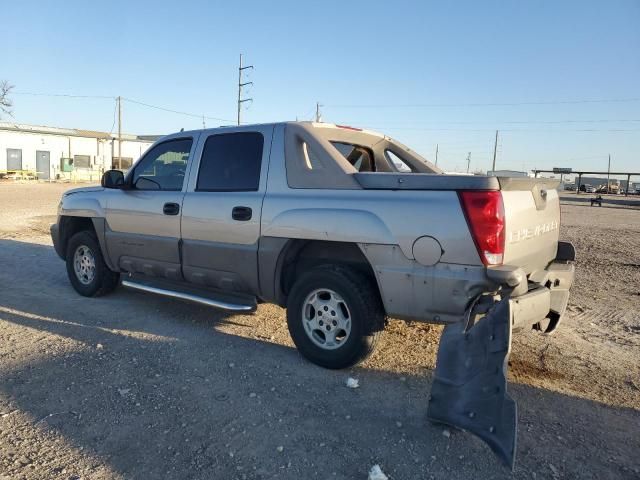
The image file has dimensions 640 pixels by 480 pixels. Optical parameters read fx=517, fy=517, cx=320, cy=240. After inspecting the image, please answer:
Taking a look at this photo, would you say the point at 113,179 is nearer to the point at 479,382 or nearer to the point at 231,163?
the point at 231,163

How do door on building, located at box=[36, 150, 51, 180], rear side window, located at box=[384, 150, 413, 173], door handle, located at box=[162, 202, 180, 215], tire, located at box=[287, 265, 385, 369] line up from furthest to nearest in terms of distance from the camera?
door on building, located at box=[36, 150, 51, 180] → rear side window, located at box=[384, 150, 413, 173] → door handle, located at box=[162, 202, 180, 215] → tire, located at box=[287, 265, 385, 369]

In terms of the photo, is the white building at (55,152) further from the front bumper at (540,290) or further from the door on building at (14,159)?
the front bumper at (540,290)

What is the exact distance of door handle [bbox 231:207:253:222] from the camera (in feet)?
15.1

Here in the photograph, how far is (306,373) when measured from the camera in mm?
4180

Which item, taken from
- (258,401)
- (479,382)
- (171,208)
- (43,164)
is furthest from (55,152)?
(479,382)

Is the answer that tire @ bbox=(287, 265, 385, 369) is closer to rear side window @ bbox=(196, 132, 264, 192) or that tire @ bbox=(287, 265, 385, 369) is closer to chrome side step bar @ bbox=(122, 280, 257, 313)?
chrome side step bar @ bbox=(122, 280, 257, 313)

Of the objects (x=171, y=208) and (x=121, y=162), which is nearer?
(x=171, y=208)

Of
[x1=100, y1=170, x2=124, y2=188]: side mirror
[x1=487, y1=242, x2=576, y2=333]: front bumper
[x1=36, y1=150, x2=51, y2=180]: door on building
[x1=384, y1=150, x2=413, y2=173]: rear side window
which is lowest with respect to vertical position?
[x1=487, y1=242, x2=576, y2=333]: front bumper

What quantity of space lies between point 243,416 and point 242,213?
1880 millimetres

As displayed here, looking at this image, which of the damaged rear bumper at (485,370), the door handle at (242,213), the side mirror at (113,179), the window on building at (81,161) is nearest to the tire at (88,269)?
the side mirror at (113,179)

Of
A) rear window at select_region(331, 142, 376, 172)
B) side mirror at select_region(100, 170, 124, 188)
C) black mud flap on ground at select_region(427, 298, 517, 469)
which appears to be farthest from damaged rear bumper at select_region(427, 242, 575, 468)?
side mirror at select_region(100, 170, 124, 188)

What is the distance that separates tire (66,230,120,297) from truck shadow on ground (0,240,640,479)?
1.22 metres

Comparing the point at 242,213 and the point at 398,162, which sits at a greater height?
the point at 398,162

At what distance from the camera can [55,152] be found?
160ft
